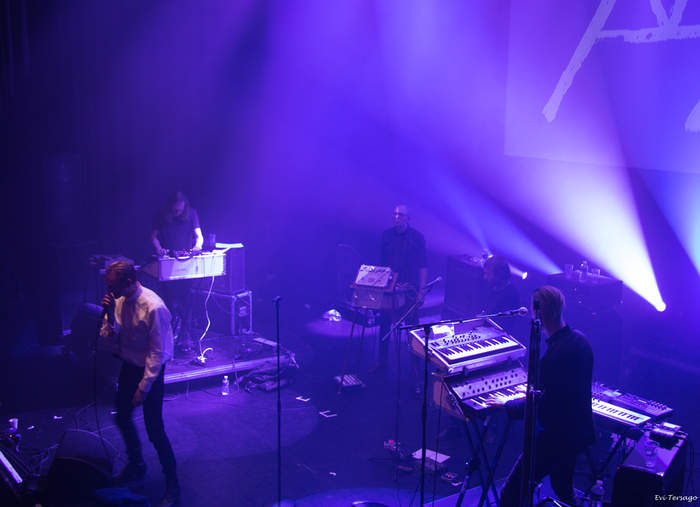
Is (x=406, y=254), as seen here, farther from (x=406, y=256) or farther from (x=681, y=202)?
(x=681, y=202)

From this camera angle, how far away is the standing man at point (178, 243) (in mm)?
7945

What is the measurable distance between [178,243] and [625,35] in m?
5.81

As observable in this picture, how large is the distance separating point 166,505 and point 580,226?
618 centimetres

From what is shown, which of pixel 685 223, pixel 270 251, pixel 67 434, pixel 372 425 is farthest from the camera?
pixel 270 251

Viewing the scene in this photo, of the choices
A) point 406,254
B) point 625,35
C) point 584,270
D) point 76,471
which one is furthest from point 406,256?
point 76,471

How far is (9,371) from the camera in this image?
7926 millimetres

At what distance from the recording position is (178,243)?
8102 millimetres

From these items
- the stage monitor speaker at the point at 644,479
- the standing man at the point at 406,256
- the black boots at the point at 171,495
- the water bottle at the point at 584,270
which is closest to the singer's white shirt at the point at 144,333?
the black boots at the point at 171,495

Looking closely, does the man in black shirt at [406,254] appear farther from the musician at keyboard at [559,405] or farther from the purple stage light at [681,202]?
the musician at keyboard at [559,405]

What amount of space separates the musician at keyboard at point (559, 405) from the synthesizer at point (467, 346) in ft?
2.60

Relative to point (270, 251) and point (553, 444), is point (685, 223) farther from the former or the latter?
point (270, 251)

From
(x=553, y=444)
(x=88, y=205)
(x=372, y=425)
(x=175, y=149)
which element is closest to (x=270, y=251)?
(x=175, y=149)

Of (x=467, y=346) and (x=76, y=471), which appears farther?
(x=467, y=346)

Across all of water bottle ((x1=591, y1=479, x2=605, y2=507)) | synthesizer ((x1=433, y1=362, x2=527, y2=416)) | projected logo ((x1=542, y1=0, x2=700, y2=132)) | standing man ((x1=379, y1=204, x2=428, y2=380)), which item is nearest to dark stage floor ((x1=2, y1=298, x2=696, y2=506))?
synthesizer ((x1=433, y1=362, x2=527, y2=416))
